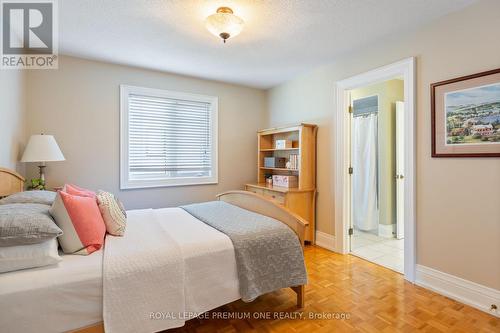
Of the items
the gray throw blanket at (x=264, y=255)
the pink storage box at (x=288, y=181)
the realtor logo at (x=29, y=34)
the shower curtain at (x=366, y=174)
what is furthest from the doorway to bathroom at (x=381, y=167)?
the realtor logo at (x=29, y=34)

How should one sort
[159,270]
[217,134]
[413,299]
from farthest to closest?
[217,134], [413,299], [159,270]

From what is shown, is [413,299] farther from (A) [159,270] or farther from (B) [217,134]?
(B) [217,134]

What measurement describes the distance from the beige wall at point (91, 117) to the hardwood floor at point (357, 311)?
217 centimetres

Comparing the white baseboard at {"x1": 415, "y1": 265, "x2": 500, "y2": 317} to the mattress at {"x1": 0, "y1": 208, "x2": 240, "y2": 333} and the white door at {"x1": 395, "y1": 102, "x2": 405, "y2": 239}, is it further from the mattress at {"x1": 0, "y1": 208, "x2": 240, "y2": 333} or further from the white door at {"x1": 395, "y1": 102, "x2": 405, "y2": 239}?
the mattress at {"x1": 0, "y1": 208, "x2": 240, "y2": 333}

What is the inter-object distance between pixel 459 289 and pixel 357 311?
0.96m

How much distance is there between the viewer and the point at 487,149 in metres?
2.01

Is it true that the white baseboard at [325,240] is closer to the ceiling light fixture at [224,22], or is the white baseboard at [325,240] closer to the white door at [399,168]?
the white door at [399,168]

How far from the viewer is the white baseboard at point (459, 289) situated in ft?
6.51

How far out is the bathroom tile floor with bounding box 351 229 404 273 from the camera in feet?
9.77

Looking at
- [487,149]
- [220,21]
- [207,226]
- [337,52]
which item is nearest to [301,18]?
[220,21]

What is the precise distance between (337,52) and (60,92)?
11.3ft

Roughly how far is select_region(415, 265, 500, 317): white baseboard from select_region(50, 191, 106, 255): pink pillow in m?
2.81

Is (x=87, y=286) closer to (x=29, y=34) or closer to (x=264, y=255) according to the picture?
(x=264, y=255)

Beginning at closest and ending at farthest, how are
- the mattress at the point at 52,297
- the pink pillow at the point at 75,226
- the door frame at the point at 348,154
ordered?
the mattress at the point at 52,297
the pink pillow at the point at 75,226
the door frame at the point at 348,154
